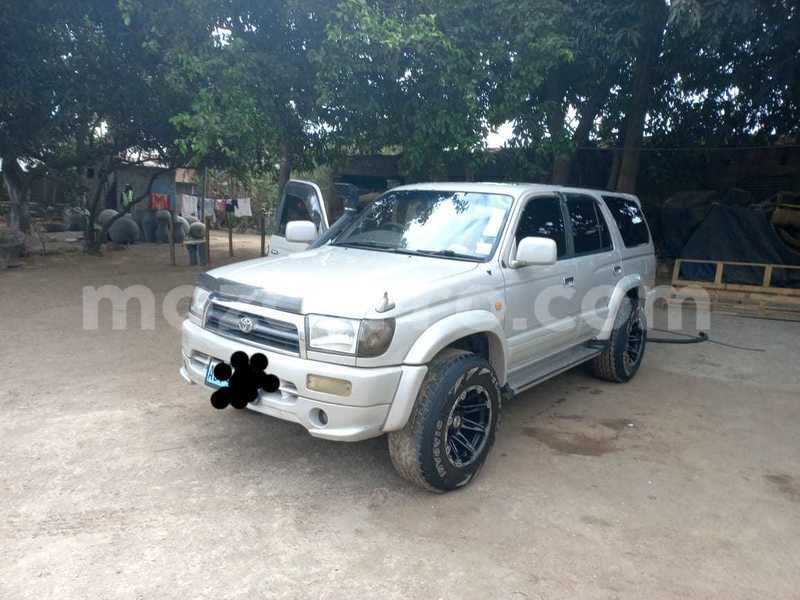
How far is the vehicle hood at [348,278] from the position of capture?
3.15m

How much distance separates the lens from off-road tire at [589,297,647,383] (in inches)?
216

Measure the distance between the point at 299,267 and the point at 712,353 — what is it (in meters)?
5.38

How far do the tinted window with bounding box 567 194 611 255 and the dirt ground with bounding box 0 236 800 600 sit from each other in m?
1.34

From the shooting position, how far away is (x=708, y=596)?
8.79 feet

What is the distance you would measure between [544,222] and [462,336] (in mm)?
1521

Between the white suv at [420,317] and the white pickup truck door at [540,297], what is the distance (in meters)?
0.01

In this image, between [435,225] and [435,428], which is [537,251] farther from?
[435,428]

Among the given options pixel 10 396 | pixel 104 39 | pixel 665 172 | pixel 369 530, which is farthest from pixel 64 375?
pixel 665 172

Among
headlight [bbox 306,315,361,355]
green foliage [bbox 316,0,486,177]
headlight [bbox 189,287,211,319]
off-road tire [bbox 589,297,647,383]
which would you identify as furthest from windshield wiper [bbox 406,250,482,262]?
green foliage [bbox 316,0,486,177]

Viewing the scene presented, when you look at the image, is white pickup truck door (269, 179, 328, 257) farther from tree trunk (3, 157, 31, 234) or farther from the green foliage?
tree trunk (3, 157, 31, 234)

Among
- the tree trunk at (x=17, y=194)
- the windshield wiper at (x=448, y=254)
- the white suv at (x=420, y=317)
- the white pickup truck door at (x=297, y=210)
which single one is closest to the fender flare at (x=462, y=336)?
the white suv at (x=420, y=317)

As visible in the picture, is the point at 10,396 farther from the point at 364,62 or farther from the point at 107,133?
the point at 107,133

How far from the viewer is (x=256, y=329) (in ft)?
11.1

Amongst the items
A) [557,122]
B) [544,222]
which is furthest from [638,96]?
[544,222]
